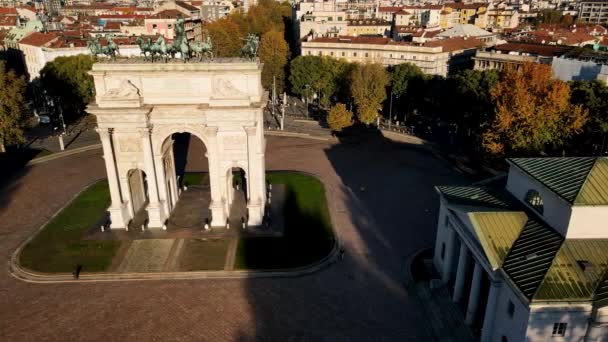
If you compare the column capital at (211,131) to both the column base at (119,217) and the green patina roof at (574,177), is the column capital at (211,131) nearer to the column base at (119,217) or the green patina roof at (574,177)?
the column base at (119,217)

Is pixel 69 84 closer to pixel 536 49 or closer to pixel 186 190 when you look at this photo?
pixel 186 190

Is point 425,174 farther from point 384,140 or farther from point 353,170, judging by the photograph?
point 384,140

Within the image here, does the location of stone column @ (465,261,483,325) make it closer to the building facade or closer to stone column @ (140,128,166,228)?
stone column @ (140,128,166,228)

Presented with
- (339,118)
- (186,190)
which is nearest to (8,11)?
(339,118)

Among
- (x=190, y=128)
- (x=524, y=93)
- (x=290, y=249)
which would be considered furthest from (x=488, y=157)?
(x=190, y=128)

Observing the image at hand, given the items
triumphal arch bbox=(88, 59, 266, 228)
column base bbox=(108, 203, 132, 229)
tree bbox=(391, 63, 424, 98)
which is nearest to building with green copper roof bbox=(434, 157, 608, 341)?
triumphal arch bbox=(88, 59, 266, 228)

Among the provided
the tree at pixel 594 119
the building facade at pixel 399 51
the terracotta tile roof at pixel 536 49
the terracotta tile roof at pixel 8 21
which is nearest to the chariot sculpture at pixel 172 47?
the tree at pixel 594 119
